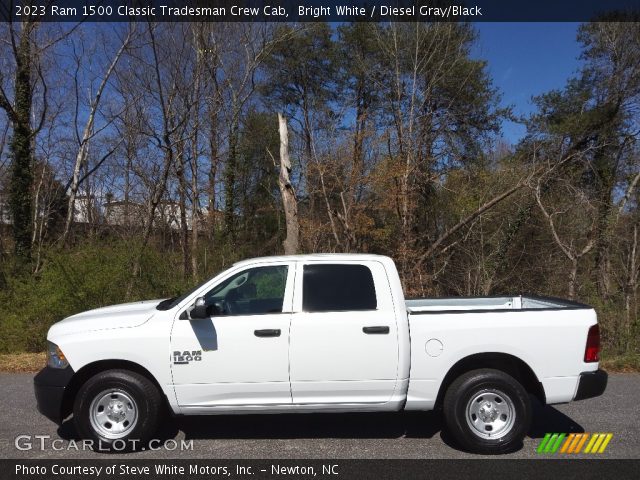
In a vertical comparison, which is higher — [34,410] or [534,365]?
[534,365]

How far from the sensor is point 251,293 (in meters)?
5.32

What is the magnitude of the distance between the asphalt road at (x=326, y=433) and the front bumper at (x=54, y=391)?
1.26ft

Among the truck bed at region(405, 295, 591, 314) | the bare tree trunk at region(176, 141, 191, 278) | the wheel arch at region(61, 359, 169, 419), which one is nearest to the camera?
the wheel arch at region(61, 359, 169, 419)

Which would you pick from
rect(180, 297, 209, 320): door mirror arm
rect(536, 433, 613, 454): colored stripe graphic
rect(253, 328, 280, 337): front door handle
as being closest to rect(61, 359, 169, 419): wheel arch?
rect(180, 297, 209, 320): door mirror arm

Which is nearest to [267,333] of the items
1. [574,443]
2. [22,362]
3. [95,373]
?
[95,373]

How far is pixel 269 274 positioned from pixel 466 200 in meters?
14.2

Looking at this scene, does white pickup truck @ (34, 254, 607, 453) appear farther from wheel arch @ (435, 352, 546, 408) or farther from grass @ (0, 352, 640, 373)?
grass @ (0, 352, 640, 373)

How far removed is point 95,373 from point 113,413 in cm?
41

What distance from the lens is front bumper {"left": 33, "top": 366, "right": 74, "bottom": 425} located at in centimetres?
479

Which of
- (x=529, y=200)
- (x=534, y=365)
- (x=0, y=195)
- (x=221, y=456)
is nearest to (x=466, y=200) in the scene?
(x=529, y=200)

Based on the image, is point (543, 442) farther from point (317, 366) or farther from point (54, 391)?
point (54, 391)
